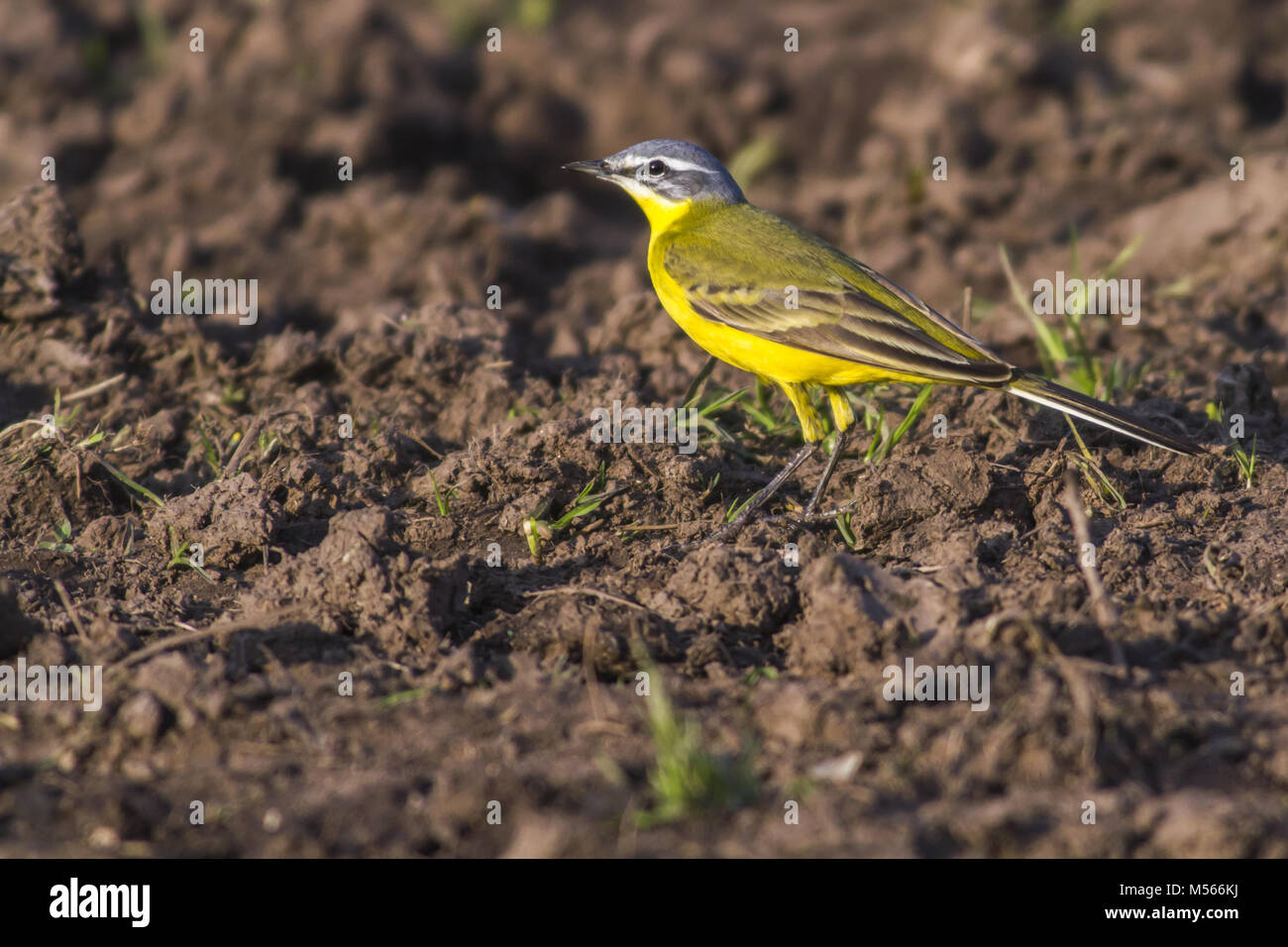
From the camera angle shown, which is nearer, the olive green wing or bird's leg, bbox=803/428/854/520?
the olive green wing

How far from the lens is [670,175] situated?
7332mm

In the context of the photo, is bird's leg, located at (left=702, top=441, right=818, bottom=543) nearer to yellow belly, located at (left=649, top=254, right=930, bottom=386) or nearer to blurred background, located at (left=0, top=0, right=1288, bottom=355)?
yellow belly, located at (left=649, top=254, right=930, bottom=386)

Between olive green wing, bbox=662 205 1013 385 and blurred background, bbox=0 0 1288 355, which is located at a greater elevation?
blurred background, bbox=0 0 1288 355

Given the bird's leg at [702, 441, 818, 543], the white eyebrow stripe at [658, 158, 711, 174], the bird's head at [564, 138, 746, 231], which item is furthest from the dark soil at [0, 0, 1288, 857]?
the white eyebrow stripe at [658, 158, 711, 174]

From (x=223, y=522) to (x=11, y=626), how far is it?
42.7 inches

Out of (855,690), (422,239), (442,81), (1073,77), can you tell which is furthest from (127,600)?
(1073,77)

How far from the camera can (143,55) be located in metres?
12.3

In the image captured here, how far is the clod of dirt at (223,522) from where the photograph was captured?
570 cm

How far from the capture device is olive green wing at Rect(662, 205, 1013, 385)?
610 centimetres

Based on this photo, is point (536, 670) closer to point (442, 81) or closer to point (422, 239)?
point (422, 239)

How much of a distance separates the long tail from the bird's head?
2.20 meters

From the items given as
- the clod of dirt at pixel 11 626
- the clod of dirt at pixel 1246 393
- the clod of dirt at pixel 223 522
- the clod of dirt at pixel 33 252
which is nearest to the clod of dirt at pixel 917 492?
the clod of dirt at pixel 1246 393

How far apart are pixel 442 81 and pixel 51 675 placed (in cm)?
849

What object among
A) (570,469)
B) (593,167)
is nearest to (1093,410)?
(570,469)
